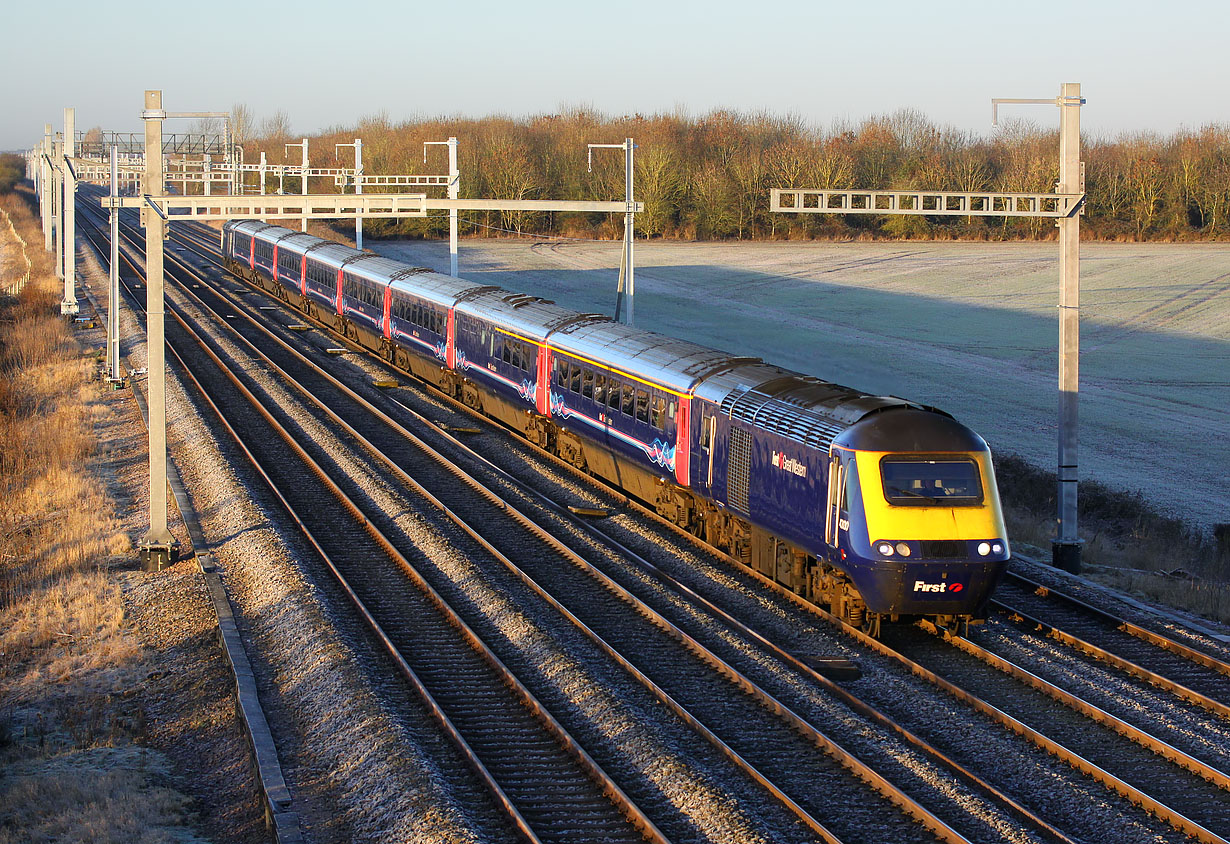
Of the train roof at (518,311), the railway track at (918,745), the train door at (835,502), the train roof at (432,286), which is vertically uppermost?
the train roof at (432,286)

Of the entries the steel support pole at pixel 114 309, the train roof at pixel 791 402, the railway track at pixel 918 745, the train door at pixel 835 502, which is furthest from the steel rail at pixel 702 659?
the steel support pole at pixel 114 309

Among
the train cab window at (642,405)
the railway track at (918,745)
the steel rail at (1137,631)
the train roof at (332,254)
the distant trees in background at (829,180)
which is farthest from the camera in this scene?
the distant trees in background at (829,180)

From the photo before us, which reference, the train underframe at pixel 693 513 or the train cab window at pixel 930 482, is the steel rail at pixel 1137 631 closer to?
the train underframe at pixel 693 513

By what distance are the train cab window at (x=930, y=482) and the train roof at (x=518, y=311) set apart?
38.6ft

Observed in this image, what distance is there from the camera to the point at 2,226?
104312 mm

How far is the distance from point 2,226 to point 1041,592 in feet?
350

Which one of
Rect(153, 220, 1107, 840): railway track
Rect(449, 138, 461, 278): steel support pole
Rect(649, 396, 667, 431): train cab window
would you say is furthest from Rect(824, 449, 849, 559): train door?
Rect(449, 138, 461, 278): steel support pole

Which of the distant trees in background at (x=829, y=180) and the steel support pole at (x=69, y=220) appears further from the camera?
the distant trees in background at (x=829, y=180)

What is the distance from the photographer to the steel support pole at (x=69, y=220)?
139ft

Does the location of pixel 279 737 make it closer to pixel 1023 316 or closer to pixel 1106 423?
pixel 1106 423

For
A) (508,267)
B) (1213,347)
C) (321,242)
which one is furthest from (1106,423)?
(508,267)

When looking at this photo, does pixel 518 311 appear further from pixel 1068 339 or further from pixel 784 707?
pixel 784 707

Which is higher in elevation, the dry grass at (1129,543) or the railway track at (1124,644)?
the railway track at (1124,644)

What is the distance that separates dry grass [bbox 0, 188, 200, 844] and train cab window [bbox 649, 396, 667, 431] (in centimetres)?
840
